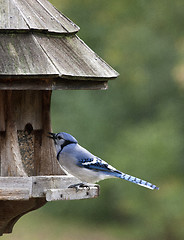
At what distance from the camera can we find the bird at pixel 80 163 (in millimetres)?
4992

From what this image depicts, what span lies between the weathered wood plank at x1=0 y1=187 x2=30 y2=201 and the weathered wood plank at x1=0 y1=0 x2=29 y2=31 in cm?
87

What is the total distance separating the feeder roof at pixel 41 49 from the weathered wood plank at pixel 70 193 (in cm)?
58

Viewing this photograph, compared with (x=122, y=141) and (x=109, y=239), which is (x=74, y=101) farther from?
(x=109, y=239)

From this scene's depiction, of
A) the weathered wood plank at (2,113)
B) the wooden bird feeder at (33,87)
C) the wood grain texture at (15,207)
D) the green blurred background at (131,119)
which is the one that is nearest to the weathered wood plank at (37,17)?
the wooden bird feeder at (33,87)

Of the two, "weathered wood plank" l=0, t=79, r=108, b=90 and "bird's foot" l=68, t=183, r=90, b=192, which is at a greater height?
"weathered wood plank" l=0, t=79, r=108, b=90

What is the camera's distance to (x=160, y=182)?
1047 centimetres

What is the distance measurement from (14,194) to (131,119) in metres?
6.72

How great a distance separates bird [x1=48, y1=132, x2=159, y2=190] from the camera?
4.99 m

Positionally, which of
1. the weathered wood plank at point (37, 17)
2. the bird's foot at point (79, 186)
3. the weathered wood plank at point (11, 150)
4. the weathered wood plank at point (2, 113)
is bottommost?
the bird's foot at point (79, 186)

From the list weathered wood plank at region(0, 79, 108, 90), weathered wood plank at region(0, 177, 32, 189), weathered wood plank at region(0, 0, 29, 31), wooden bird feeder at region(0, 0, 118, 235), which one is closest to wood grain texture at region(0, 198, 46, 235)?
wooden bird feeder at region(0, 0, 118, 235)

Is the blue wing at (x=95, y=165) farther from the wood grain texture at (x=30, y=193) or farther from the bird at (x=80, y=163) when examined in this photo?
the wood grain texture at (x=30, y=193)

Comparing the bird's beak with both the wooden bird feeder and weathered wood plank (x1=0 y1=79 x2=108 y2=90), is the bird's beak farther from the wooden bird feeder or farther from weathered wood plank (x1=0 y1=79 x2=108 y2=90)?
weathered wood plank (x1=0 y1=79 x2=108 y2=90)

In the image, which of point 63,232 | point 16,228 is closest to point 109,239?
point 63,232

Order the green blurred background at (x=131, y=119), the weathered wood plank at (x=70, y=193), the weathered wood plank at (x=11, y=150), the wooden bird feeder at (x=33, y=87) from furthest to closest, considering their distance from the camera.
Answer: the green blurred background at (x=131, y=119) → the weathered wood plank at (x=11, y=150) → the weathered wood plank at (x=70, y=193) → the wooden bird feeder at (x=33, y=87)
